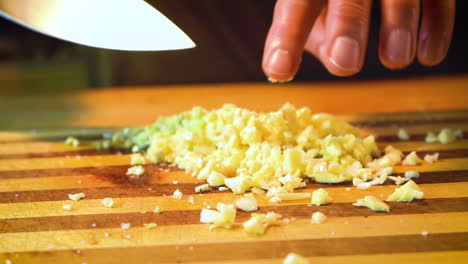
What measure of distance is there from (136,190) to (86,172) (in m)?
0.22

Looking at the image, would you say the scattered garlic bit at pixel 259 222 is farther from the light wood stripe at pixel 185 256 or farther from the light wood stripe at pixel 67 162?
the light wood stripe at pixel 67 162

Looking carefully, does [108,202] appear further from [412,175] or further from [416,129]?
[416,129]

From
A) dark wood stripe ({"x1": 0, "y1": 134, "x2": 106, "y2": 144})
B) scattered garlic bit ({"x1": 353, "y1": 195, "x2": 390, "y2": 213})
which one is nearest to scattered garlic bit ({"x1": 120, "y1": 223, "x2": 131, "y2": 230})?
scattered garlic bit ({"x1": 353, "y1": 195, "x2": 390, "y2": 213})

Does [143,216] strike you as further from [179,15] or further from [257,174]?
[179,15]

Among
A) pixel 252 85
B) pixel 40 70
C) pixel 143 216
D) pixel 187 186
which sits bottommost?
pixel 143 216

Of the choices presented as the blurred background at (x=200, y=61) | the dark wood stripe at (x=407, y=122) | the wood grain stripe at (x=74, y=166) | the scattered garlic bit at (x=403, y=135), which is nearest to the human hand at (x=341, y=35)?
the wood grain stripe at (x=74, y=166)

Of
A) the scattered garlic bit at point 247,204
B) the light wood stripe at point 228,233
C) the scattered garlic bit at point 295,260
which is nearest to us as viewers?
the scattered garlic bit at point 295,260

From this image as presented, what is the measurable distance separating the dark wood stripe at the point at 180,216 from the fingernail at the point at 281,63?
0.29 m

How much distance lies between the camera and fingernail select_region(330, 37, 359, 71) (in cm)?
96

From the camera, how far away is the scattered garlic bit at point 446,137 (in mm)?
1483

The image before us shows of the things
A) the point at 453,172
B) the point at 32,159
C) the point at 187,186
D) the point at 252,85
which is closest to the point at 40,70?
the point at 252,85

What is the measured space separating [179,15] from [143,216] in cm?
156

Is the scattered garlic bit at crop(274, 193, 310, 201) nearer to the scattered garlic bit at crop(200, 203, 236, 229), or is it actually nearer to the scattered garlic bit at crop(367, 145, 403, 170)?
the scattered garlic bit at crop(200, 203, 236, 229)

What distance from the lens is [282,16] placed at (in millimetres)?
1094
